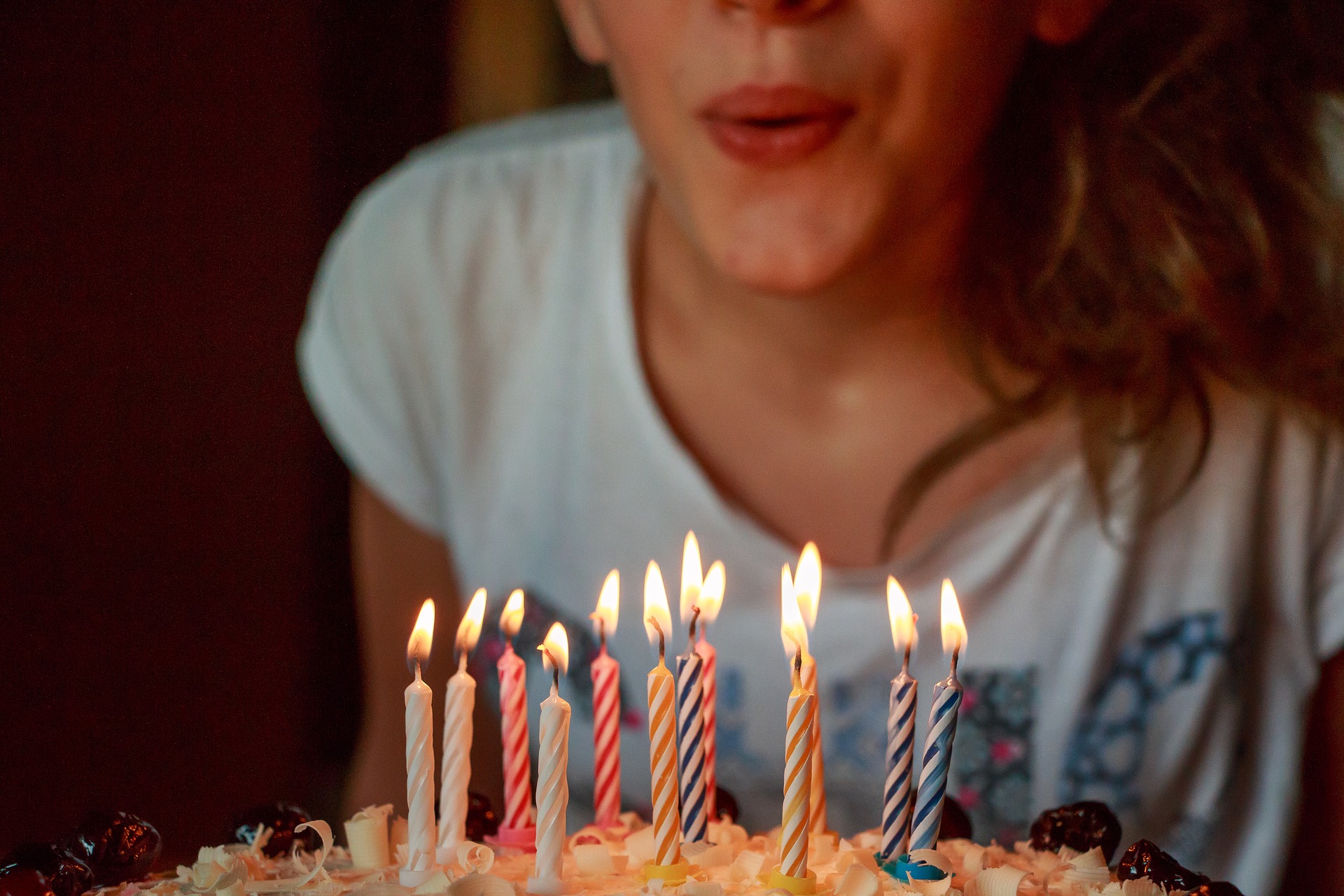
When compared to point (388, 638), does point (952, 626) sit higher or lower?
higher

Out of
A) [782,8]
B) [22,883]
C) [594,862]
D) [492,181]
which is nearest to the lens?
[22,883]

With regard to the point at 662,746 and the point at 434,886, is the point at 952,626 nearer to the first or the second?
the point at 662,746

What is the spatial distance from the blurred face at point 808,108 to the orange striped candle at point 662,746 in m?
0.45

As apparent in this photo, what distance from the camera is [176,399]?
4.63 ft

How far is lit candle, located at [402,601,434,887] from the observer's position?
80cm

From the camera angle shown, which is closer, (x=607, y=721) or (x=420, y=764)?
(x=420, y=764)

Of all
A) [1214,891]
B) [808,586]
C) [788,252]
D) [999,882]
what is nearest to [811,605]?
[808,586]

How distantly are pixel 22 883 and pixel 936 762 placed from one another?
569mm

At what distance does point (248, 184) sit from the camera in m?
1.40

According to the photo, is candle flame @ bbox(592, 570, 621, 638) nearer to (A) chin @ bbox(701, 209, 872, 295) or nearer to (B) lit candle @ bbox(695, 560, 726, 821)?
(B) lit candle @ bbox(695, 560, 726, 821)

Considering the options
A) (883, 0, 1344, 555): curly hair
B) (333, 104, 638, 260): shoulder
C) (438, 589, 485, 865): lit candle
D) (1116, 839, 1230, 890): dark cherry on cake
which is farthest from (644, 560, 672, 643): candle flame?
(333, 104, 638, 260): shoulder

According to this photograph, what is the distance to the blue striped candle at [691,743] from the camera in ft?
2.60

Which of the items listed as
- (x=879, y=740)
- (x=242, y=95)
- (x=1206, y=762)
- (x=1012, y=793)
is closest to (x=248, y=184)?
(x=242, y=95)

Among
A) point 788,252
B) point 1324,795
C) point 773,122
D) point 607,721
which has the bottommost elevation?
point 1324,795
